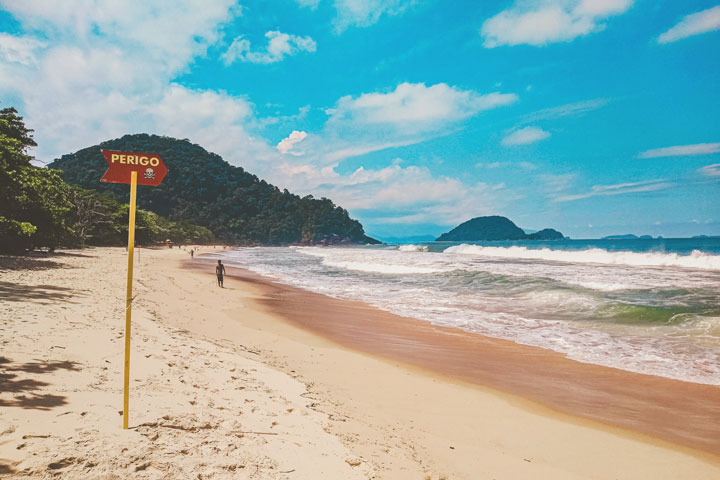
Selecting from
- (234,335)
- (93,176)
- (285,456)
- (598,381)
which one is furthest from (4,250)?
(93,176)

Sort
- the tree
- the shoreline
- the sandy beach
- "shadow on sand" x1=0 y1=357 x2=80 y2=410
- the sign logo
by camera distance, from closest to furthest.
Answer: the sandy beach
"shadow on sand" x1=0 y1=357 x2=80 y2=410
the sign logo
the shoreline
the tree

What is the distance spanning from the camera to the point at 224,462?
3344 millimetres

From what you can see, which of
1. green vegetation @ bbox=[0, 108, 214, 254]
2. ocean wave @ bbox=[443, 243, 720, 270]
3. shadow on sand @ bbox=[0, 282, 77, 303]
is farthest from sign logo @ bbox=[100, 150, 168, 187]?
ocean wave @ bbox=[443, 243, 720, 270]

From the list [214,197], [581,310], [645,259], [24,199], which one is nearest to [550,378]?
[581,310]

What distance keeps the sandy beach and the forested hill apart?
497 feet

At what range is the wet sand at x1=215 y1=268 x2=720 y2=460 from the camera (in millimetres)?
5758

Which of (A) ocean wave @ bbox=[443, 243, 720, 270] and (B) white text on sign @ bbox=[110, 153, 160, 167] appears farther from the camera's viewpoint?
(A) ocean wave @ bbox=[443, 243, 720, 270]

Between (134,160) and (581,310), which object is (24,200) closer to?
(134,160)

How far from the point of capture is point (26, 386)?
413 centimetres

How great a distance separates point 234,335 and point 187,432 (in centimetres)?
604

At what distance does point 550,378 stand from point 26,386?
8.58 m

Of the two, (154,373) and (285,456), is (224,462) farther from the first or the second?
(154,373)

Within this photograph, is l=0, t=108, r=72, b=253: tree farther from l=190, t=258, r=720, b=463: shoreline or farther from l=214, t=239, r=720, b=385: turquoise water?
l=214, t=239, r=720, b=385: turquoise water

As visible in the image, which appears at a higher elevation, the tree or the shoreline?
the tree
